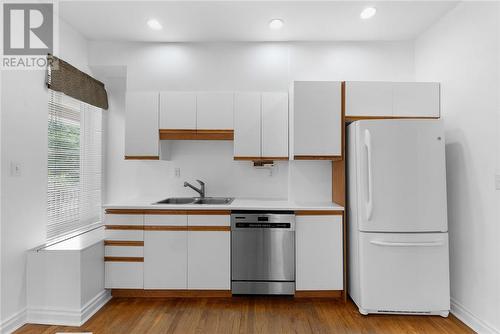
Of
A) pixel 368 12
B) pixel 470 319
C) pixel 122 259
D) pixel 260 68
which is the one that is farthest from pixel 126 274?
pixel 368 12

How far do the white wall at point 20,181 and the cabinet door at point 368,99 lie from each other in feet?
9.24

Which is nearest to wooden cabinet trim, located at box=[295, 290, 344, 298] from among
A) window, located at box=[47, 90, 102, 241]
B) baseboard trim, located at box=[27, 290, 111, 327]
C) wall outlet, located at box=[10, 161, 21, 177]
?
baseboard trim, located at box=[27, 290, 111, 327]

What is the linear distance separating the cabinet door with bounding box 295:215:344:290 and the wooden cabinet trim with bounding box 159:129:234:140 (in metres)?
1.27

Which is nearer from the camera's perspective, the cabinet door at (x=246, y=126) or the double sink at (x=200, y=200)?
the cabinet door at (x=246, y=126)

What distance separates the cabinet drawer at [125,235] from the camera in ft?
9.25

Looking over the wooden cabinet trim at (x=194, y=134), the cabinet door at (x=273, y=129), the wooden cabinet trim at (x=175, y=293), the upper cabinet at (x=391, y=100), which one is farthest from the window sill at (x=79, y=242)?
the upper cabinet at (x=391, y=100)

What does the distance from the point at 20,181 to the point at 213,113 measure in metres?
1.80

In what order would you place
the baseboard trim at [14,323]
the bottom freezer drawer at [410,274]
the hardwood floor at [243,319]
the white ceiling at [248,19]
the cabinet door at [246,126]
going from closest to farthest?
the baseboard trim at [14,323] < the hardwood floor at [243,319] < the bottom freezer drawer at [410,274] < the white ceiling at [248,19] < the cabinet door at [246,126]

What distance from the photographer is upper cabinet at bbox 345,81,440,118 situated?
9.20 ft

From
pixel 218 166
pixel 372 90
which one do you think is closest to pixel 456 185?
pixel 372 90

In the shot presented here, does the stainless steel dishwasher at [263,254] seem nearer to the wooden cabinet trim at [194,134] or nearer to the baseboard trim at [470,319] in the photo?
the wooden cabinet trim at [194,134]

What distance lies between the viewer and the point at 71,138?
3152mm

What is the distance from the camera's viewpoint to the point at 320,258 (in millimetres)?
2797

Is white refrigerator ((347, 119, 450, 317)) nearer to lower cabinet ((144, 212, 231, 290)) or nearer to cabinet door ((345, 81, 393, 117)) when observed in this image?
cabinet door ((345, 81, 393, 117))
